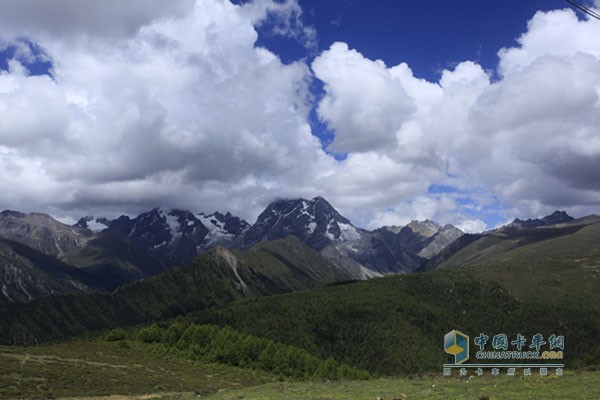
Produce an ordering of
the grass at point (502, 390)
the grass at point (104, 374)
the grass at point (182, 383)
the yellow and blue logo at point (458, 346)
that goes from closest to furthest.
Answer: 1. the grass at point (502, 390)
2. the grass at point (182, 383)
3. the yellow and blue logo at point (458, 346)
4. the grass at point (104, 374)

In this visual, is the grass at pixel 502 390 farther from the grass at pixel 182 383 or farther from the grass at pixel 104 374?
the grass at pixel 104 374

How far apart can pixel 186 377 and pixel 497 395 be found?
65276 millimetres

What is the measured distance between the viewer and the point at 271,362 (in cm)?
13712

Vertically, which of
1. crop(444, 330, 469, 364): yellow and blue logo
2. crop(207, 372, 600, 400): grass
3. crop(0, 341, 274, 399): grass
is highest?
crop(444, 330, 469, 364): yellow and blue logo

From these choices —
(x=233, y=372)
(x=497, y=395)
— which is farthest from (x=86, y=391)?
(x=497, y=395)

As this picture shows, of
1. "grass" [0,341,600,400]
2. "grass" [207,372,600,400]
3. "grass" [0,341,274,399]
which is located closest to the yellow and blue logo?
"grass" [0,341,600,400]

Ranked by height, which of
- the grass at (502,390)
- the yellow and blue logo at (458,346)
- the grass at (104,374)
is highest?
the yellow and blue logo at (458,346)

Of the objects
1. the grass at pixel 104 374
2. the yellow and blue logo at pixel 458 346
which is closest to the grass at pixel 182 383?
the grass at pixel 104 374

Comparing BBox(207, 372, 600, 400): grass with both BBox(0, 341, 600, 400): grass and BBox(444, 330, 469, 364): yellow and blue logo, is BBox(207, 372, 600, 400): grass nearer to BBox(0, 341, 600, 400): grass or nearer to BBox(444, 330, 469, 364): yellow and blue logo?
BBox(0, 341, 600, 400): grass

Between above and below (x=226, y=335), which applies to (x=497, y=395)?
above

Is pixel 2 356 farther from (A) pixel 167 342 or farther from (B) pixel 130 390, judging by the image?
(A) pixel 167 342

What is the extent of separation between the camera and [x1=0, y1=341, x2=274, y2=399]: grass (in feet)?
209

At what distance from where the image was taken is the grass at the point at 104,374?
209ft

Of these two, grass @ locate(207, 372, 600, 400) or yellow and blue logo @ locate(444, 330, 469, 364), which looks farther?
yellow and blue logo @ locate(444, 330, 469, 364)
